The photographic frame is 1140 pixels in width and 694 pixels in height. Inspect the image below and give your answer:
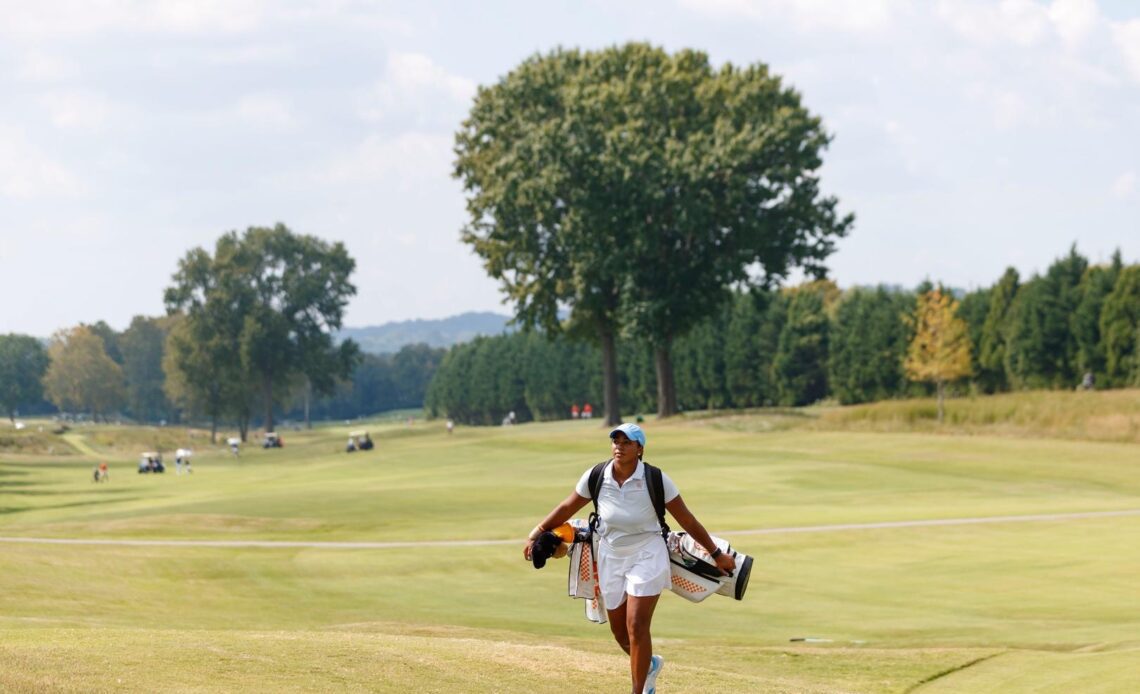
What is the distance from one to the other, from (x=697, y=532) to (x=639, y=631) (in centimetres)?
101

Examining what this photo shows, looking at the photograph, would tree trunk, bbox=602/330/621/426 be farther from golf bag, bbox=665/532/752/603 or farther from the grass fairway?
golf bag, bbox=665/532/752/603

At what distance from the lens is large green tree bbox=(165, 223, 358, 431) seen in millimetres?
132750

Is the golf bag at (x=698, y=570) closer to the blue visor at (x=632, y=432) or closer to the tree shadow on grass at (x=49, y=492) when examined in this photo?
the blue visor at (x=632, y=432)

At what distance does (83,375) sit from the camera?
17188cm

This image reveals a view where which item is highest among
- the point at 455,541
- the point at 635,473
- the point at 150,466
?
the point at 635,473

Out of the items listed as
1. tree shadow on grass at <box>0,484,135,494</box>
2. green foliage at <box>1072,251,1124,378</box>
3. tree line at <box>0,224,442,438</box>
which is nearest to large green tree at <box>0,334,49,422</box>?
tree line at <box>0,224,442,438</box>

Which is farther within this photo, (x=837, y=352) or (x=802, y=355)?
(x=802, y=355)

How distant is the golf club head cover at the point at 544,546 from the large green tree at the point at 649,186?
196ft

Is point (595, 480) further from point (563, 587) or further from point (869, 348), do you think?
point (869, 348)

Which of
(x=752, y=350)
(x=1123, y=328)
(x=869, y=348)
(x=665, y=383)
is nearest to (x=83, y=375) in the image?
(x=752, y=350)

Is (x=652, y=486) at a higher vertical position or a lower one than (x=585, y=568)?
higher

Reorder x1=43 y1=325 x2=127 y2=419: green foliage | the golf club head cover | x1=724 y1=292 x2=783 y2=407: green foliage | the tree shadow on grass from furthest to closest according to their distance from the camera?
x1=43 y1=325 x2=127 y2=419: green foliage < x1=724 y1=292 x2=783 y2=407: green foliage < the tree shadow on grass < the golf club head cover

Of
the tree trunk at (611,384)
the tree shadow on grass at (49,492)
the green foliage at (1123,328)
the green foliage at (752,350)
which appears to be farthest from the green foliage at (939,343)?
the tree shadow on grass at (49,492)

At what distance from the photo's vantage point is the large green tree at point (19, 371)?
178500mm
